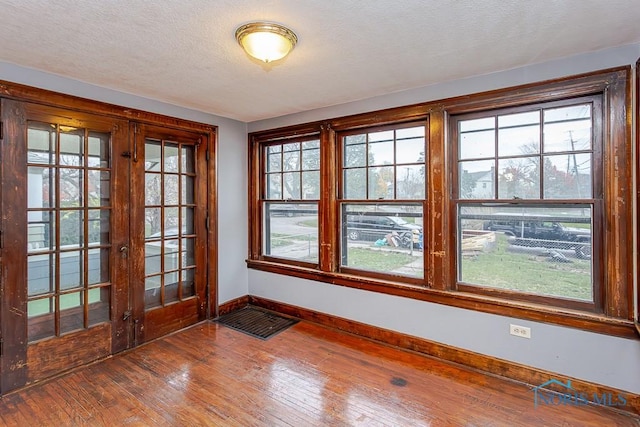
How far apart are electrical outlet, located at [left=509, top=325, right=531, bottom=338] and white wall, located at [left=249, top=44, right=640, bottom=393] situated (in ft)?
0.11

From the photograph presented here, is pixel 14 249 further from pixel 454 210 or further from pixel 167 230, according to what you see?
pixel 454 210

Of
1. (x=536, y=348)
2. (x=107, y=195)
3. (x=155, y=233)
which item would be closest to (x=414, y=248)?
(x=536, y=348)

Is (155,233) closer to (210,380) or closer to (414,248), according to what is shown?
(210,380)

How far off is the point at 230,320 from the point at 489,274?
290cm

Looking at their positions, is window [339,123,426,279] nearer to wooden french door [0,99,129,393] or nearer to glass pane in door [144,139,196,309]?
glass pane in door [144,139,196,309]

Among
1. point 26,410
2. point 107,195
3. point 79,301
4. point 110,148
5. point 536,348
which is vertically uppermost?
point 110,148

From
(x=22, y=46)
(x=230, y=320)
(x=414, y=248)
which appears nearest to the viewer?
(x=22, y=46)

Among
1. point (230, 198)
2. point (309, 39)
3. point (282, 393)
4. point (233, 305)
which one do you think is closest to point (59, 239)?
point (230, 198)

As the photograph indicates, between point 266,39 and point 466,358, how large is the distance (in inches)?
118

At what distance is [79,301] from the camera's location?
2881 millimetres

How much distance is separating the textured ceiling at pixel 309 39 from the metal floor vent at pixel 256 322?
101 inches

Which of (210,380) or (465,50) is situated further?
(210,380)

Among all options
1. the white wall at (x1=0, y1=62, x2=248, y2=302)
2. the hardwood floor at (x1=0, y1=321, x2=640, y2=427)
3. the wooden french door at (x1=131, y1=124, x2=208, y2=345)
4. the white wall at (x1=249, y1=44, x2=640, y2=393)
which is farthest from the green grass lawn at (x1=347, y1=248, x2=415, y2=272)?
the wooden french door at (x1=131, y1=124, x2=208, y2=345)

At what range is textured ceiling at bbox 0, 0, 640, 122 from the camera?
177 cm
